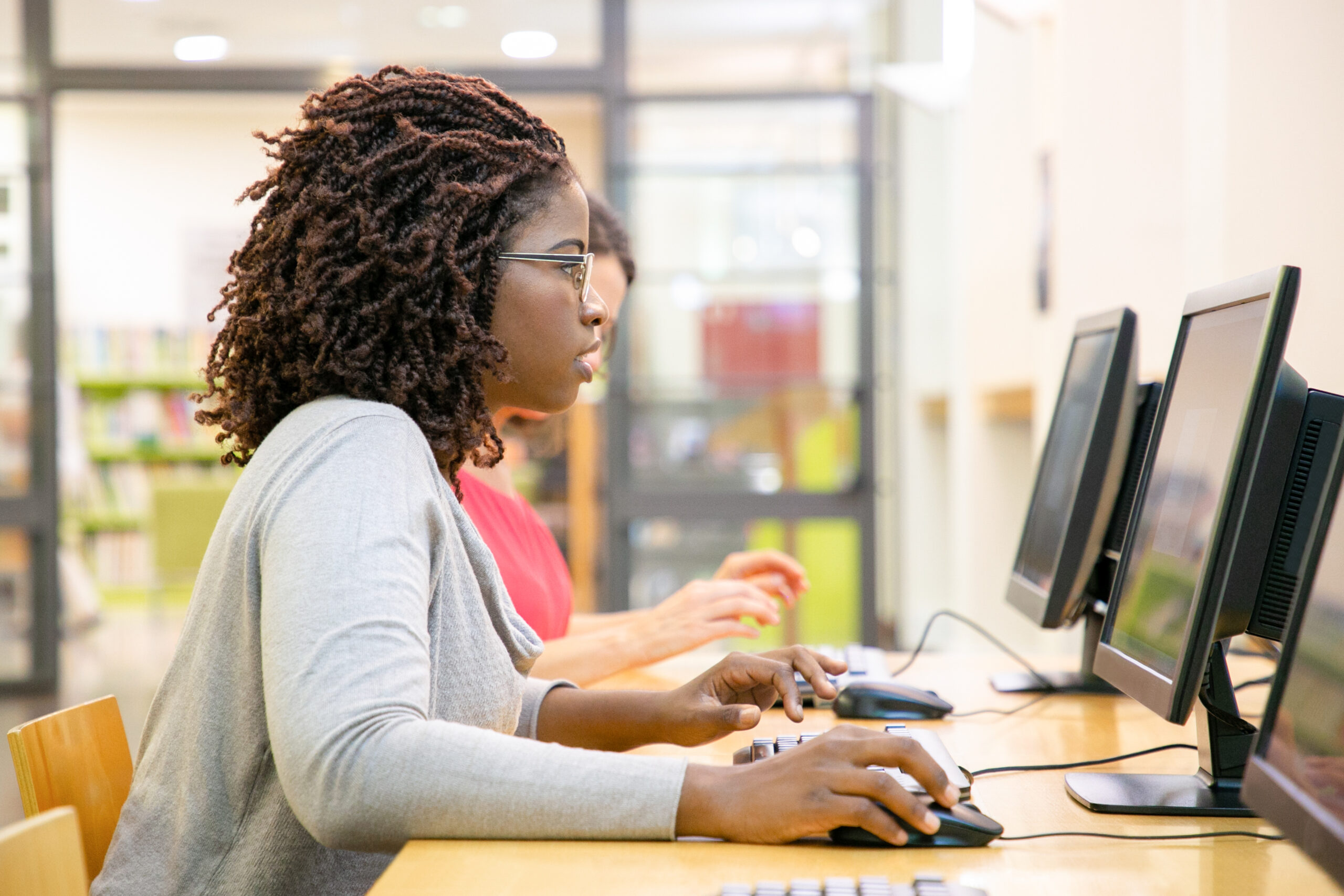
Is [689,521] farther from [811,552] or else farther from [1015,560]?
[1015,560]

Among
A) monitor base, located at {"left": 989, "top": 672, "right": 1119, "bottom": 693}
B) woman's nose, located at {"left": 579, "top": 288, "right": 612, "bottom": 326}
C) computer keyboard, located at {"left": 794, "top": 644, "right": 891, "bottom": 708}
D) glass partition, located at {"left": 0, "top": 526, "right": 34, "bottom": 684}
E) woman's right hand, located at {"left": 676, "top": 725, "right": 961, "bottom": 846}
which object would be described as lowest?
glass partition, located at {"left": 0, "top": 526, "right": 34, "bottom": 684}

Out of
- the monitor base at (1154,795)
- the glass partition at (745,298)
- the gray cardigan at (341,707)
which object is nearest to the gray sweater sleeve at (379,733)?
the gray cardigan at (341,707)

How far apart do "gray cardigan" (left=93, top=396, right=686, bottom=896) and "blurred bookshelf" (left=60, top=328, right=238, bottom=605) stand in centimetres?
590

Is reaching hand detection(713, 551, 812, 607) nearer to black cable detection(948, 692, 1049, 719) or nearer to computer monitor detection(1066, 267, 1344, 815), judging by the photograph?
black cable detection(948, 692, 1049, 719)

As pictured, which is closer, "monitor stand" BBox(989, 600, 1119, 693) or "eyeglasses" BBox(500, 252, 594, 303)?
"eyeglasses" BBox(500, 252, 594, 303)

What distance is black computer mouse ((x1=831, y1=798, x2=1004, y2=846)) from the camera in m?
0.81

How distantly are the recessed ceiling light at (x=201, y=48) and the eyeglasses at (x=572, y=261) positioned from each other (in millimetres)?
3569

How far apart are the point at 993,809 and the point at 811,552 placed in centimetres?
295

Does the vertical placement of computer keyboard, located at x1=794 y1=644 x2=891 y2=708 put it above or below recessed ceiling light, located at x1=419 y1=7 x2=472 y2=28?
below

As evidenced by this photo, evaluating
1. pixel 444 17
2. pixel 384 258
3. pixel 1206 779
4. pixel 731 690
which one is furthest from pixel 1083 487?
pixel 444 17

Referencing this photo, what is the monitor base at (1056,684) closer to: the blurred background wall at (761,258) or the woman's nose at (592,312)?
the woman's nose at (592,312)

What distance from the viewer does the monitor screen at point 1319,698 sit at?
610 mm

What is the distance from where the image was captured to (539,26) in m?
4.12

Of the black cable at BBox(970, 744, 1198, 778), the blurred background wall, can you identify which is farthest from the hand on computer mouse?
the blurred background wall
